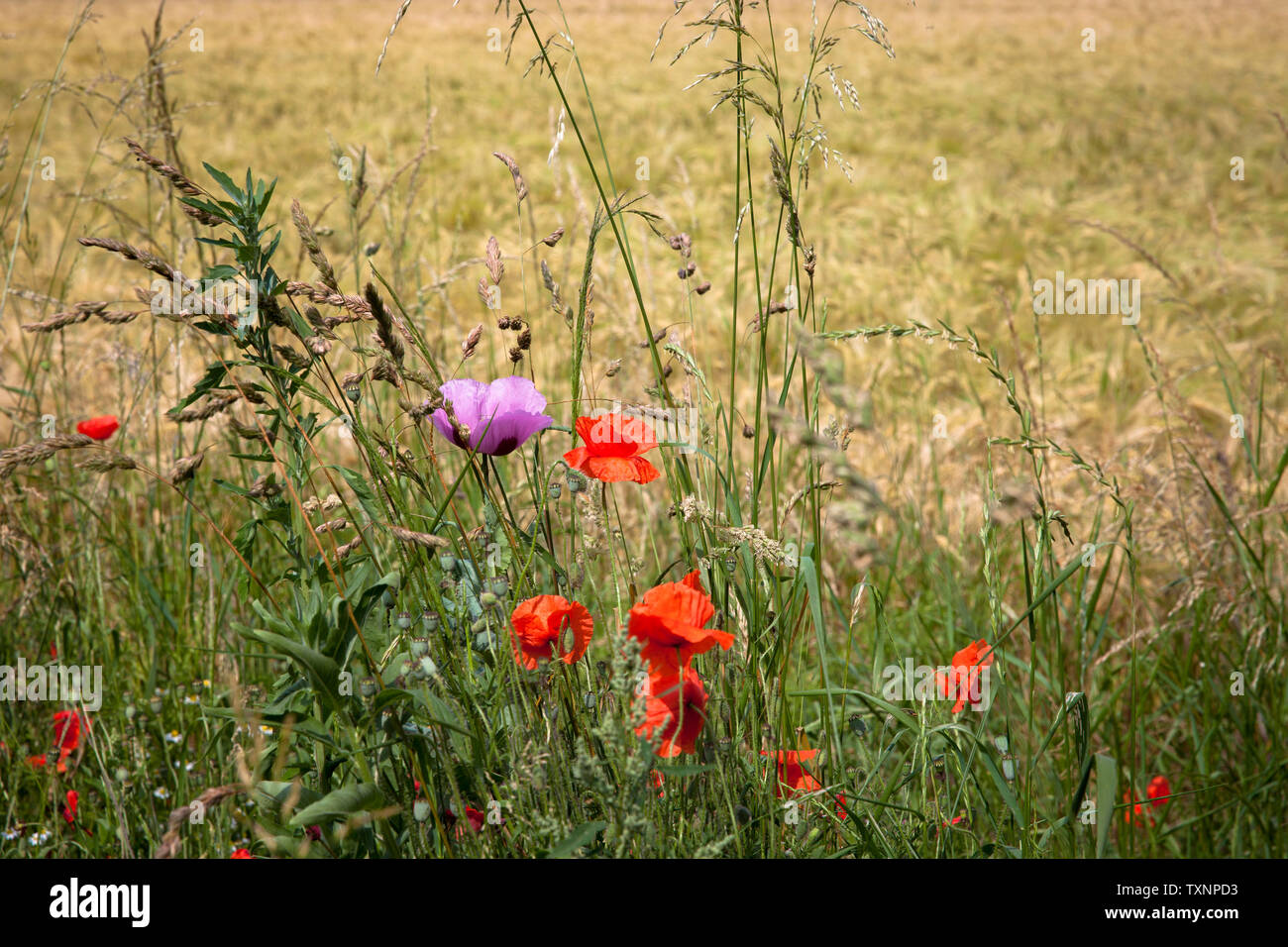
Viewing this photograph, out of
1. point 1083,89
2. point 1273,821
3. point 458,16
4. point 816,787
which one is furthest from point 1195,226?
point 458,16

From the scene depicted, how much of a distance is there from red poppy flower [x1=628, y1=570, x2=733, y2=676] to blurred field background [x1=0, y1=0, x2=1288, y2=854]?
215 mm

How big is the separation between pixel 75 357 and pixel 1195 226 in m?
5.70

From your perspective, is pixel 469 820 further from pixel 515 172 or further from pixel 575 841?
pixel 515 172

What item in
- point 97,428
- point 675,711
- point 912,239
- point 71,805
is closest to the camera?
point 675,711

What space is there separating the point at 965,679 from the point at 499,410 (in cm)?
58

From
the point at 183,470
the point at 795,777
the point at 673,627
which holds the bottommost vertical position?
the point at 795,777

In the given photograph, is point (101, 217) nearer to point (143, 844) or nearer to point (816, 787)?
point (143, 844)

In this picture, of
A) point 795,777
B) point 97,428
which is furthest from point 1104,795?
point 97,428

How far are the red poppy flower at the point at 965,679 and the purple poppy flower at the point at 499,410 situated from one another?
525 millimetres

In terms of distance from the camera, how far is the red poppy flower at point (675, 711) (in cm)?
82

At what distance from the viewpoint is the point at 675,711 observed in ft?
2.79

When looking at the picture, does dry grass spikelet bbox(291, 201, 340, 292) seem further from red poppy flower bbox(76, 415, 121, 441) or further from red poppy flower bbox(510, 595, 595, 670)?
red poppy flower bbox(76, 415, 121, 441)

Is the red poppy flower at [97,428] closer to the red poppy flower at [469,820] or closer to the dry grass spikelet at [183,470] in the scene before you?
the dry grass spikelet at [183,470]

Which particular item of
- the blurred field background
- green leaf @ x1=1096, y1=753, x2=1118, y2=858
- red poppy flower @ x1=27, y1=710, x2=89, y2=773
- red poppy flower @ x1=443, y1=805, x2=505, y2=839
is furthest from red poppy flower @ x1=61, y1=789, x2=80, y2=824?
green leaf @ x1=1096, y1=753, x2=1118, y2=858
